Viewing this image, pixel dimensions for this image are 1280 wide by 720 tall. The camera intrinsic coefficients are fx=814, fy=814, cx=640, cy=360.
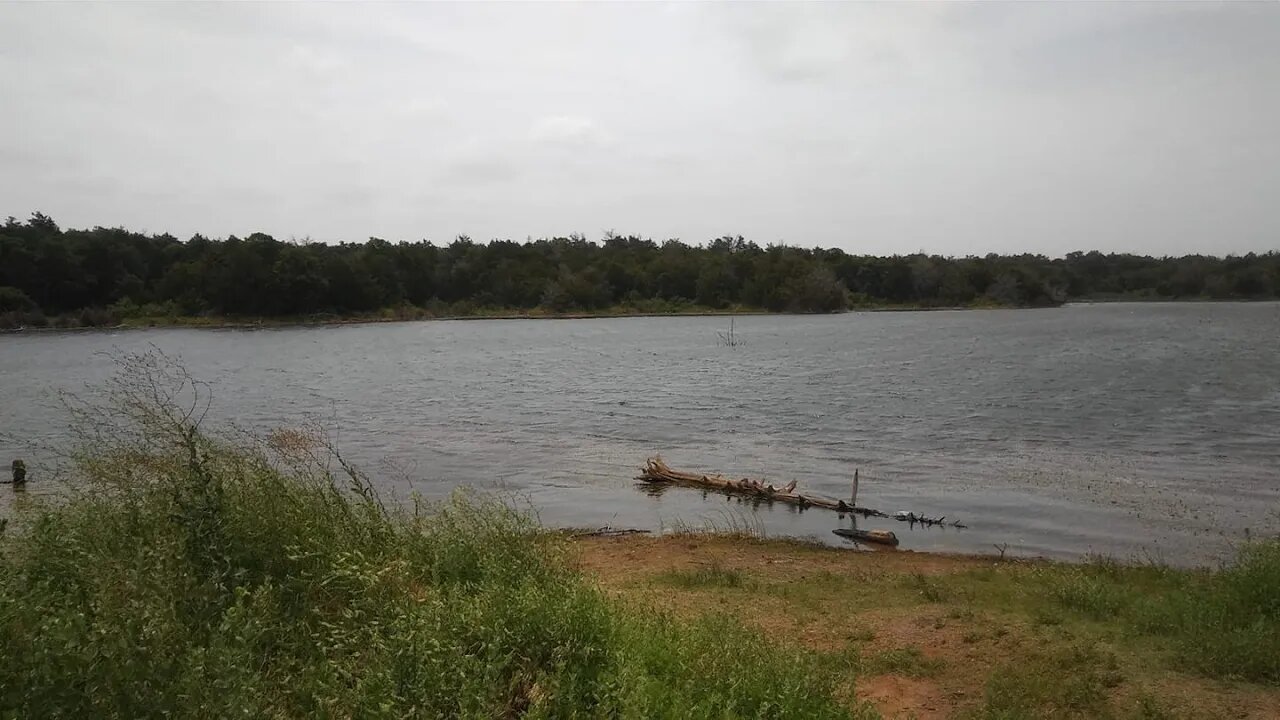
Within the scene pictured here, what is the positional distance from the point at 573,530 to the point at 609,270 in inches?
4609

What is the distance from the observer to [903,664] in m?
8.69

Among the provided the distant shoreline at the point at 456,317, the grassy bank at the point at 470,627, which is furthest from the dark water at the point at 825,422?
the distant shoreline at the point at 456,317

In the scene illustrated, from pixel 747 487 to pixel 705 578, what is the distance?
7.72m

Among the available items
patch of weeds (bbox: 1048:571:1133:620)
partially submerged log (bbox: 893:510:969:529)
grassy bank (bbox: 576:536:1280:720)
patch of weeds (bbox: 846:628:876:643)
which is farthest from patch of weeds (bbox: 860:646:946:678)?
partially submerged log (bbox: 893:510:969:529)

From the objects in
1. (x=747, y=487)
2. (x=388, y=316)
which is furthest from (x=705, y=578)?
(x=388, y=316)

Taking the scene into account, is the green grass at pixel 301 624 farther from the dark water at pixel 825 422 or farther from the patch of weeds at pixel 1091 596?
the dark water at pixel 825 422

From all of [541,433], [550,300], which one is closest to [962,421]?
[541,433]

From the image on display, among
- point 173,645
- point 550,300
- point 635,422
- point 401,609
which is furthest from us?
point 550,300

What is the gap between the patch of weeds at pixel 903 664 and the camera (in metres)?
8.51

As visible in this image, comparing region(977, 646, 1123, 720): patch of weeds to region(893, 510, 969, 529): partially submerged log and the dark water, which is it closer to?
the dark water

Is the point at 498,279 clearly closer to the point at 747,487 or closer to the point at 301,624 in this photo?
the point at 747,487

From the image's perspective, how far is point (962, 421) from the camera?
103 ft

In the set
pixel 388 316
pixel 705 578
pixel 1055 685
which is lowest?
pixel 705 578

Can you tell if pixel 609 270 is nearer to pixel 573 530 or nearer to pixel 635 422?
pixel 635 422
